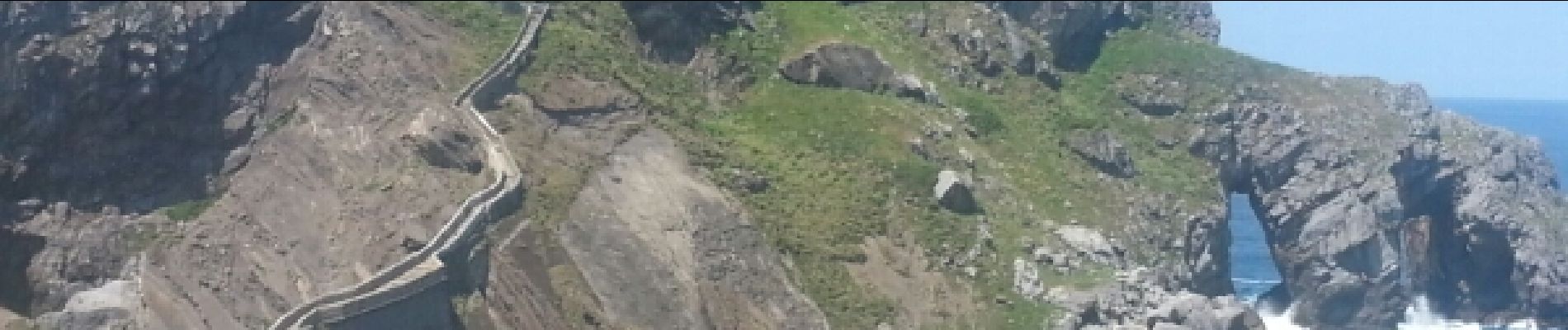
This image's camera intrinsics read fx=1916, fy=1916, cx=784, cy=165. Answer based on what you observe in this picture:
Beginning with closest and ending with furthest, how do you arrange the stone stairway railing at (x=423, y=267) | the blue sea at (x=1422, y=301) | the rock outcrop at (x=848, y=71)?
the stone stairway railing at (x=423, y=267), the rock outcrop at (x=848, y=71), the blue sea at (x=1422, y=301)

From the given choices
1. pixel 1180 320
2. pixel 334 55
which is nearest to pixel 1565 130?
pixel 1180 320

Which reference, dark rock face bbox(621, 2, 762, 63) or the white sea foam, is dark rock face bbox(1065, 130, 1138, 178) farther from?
dark rock face bbox(621, 2, 762, 63)

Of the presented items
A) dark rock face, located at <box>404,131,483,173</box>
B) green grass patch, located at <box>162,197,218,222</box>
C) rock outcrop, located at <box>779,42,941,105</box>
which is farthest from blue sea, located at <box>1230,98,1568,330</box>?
green grass patch, located at <box>162,197,218,222</box>

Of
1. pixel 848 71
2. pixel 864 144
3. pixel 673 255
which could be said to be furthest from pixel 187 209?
pixel 848 71

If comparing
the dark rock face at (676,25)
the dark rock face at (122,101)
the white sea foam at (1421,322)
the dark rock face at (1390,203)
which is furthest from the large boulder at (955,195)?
the dark rock face at (122,101)

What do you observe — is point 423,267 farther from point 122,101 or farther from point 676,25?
point 676,25

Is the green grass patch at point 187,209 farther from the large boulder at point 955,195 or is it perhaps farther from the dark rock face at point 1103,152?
the dark rock face at point 1103,152

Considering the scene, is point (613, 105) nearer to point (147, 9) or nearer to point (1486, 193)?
point (147, 9)
